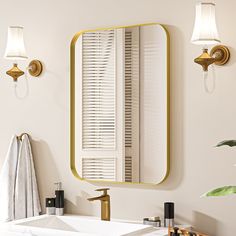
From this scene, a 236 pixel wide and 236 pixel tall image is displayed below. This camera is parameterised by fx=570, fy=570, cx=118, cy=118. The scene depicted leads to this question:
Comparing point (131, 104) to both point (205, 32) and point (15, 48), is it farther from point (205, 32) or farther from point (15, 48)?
point (15, 48)

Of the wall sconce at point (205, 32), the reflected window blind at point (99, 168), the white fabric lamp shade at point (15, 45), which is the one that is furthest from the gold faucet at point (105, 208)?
the white fabric lamp shade at point (15, 45)

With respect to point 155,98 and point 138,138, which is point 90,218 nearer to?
point 138,138

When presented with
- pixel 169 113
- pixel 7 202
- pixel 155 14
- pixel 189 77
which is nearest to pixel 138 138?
pixel 169 113

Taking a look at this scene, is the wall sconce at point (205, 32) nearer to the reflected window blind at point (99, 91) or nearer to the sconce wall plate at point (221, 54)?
the sconce wall plate at point (221, 54)

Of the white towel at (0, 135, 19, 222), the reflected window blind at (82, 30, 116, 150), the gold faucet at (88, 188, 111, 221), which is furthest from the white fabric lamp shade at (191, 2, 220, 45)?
the white towel at (0, 135, 19, 222)

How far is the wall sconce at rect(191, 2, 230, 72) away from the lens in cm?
269

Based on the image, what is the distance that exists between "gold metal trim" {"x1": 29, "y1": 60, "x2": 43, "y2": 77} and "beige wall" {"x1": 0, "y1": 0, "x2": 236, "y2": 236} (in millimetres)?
36

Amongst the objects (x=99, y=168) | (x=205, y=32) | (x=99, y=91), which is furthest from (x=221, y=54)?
(x=99, y=168)

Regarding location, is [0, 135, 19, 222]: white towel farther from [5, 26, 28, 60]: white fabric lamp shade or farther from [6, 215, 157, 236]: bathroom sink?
[5, 26, 28, 60]: white fabric lamp shade

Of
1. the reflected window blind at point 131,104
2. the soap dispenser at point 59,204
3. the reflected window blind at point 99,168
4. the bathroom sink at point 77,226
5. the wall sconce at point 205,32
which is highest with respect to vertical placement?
the wall sconce at point 205,32

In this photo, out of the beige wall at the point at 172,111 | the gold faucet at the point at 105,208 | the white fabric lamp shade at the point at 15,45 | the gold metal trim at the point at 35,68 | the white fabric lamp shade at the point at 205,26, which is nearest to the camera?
the white fabric lamp shade at the point at 205,26

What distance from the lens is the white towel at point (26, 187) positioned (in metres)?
3.37

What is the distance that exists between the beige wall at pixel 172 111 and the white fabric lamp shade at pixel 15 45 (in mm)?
132

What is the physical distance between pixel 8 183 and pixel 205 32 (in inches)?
58.9
